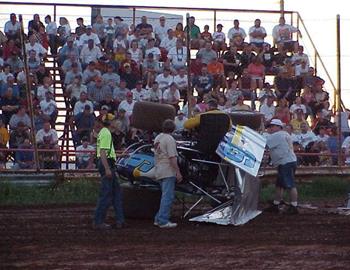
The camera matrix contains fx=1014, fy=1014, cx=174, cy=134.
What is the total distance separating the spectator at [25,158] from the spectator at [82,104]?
5.83 ft

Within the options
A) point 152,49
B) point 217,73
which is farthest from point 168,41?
point 217,73

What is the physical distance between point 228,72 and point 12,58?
532cm

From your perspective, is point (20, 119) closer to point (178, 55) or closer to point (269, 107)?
point (178, 55)

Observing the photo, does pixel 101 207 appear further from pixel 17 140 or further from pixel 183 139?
pixel 17 140

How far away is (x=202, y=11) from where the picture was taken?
90.5 ft

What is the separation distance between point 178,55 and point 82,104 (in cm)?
287

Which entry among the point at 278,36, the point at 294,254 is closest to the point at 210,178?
the point at 294,254

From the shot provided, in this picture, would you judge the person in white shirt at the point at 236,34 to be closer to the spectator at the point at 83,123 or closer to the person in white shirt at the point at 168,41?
the person in white shirt at the point at 168,41

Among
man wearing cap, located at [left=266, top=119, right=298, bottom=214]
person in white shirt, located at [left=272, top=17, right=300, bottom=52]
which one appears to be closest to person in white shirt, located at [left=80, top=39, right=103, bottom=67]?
person in white shirt, located at [left=272, top=17, right=300, bottom=52]

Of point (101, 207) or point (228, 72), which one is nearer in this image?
point (101, 207)

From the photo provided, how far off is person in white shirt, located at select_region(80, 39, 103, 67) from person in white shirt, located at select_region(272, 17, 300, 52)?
16.4 ft

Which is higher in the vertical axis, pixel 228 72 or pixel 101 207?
pixel 228 72

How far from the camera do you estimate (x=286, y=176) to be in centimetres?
1859

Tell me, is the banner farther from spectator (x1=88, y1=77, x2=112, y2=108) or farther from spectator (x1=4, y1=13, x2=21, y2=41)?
spectator (x1=4, y1=13, x2=21, y2=41)
